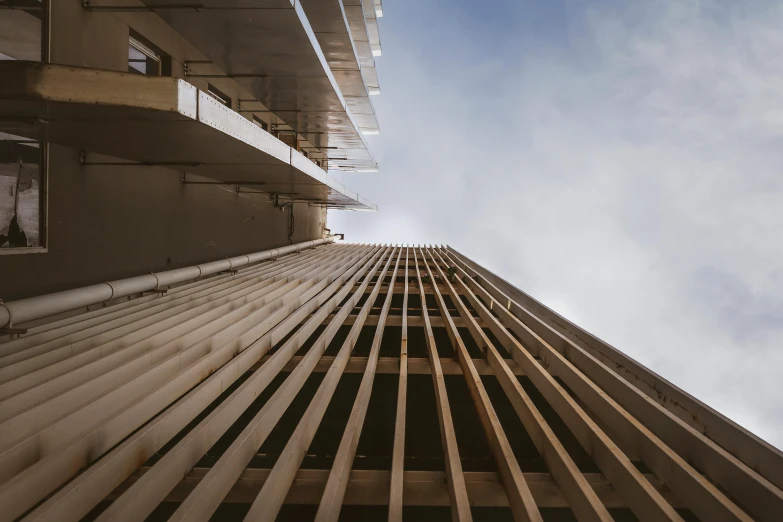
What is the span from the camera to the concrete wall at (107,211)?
3.58m

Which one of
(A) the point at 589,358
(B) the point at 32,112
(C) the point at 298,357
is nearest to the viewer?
(B) the point at 32,112

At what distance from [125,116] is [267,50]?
4086 mm

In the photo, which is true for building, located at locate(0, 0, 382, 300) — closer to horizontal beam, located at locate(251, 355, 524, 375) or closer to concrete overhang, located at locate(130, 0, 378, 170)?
concrete overhang, located at locate(130, 0, 378, 170)

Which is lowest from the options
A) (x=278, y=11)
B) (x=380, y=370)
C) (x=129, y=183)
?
(x=380, y=370)

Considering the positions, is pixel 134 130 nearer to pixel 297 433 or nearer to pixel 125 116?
pixel 125 116

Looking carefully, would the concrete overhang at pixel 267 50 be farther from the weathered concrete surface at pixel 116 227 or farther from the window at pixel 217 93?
the weathered concrete surface at pixel 116 227

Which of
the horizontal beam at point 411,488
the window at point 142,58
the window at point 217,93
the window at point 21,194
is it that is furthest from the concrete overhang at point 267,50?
the horizontal beam at point 411,488

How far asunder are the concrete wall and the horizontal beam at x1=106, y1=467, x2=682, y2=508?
2960mm

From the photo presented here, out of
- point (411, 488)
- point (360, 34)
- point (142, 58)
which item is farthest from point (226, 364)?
point (360, 34)

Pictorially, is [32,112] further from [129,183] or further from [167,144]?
[129,183]

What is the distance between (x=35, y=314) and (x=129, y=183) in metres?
2.23

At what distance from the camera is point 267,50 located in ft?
18.2

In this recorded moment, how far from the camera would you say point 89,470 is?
1.36 meters

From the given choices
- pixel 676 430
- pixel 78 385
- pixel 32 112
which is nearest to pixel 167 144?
pixel 32 112
